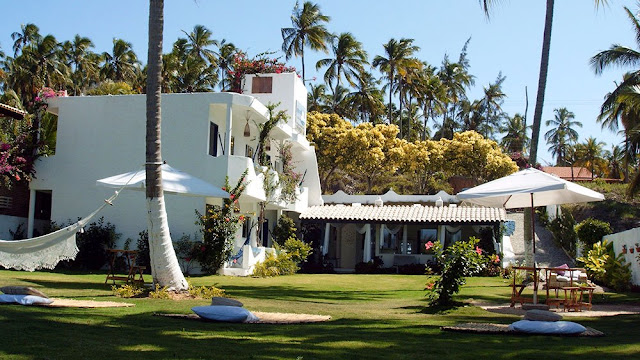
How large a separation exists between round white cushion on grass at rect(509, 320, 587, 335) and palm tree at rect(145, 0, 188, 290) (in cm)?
698

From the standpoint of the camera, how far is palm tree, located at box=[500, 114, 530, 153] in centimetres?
6906

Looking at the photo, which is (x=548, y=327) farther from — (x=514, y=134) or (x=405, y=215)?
(x=514, y=134)

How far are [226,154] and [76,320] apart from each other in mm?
14320

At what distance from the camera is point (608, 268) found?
1989cm

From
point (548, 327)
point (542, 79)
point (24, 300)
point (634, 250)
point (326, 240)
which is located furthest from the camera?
point (326, 240)

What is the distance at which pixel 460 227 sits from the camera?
97.6ft

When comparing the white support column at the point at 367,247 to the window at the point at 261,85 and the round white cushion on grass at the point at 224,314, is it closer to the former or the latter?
the window at the point at 261,85

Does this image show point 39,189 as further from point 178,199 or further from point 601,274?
point 601,274

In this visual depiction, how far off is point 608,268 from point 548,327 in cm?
1243

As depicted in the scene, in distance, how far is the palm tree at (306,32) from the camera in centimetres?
4547

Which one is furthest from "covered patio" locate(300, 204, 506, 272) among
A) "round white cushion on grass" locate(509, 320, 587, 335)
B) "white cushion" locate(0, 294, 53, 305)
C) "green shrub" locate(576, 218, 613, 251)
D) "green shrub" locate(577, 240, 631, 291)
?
"white cushion" locate(0, 294, 53, 305)

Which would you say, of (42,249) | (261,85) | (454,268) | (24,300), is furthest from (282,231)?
(24,300)

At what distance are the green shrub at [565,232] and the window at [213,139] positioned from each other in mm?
17443

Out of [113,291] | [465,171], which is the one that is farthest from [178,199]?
[465,171]
